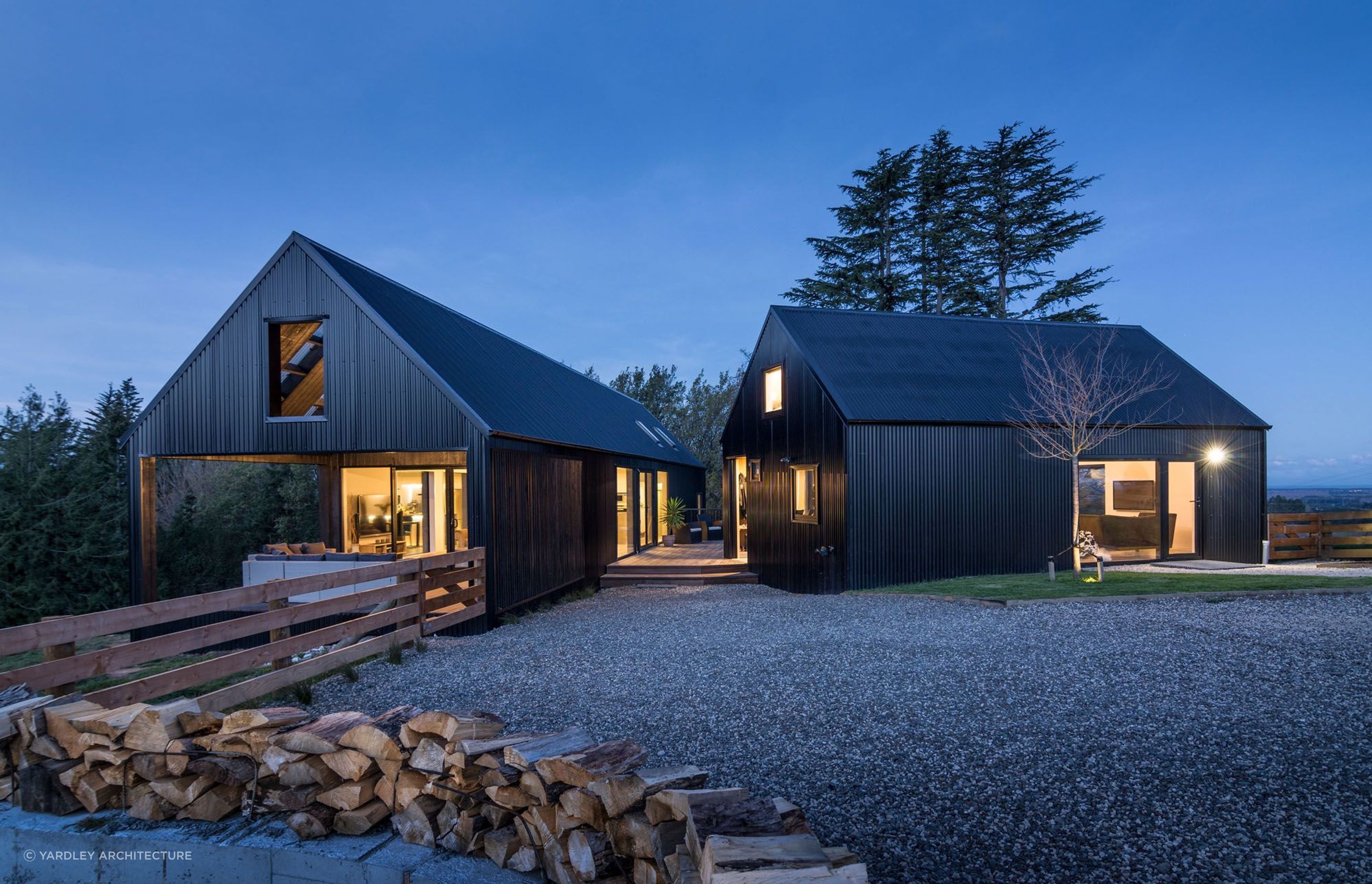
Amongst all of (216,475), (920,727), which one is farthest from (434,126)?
(920,727)

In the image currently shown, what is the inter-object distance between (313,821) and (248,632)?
2608mm

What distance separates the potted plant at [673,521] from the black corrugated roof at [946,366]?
8.41 metres

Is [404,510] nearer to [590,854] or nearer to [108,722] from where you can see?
[108,722]

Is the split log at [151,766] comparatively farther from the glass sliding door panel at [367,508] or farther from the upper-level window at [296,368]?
the glass sliding door panel at [367,508]

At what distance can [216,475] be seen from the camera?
2791 cm

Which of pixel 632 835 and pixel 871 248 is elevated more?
pixel 871 248

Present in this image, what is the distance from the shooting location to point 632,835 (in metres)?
2.38

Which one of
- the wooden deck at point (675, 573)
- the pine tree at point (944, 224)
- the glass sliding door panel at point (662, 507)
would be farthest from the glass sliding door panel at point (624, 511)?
the pine tree at point (944, 224)

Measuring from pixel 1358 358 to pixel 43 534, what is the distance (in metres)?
59.8

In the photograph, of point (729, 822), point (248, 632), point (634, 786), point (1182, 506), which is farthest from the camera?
point (1182, 506)

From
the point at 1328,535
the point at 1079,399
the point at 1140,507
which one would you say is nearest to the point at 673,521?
the point at 1079,399

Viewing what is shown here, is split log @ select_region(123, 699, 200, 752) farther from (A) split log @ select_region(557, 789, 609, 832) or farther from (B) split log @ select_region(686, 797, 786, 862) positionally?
(B) split log @ select_region(686, 797, 786, 862)

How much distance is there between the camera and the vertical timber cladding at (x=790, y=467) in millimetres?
11633

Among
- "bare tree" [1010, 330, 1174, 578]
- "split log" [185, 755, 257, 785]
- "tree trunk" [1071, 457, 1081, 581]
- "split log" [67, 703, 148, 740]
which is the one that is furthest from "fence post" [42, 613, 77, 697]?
"bare tree" [1010, 330, 1174, 578]
